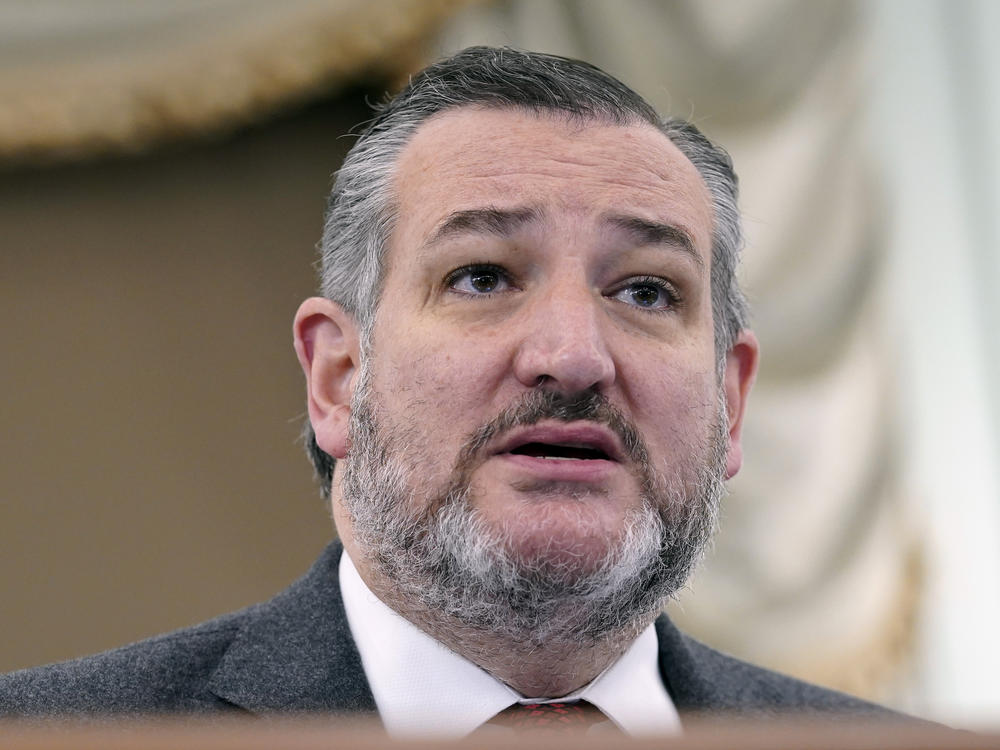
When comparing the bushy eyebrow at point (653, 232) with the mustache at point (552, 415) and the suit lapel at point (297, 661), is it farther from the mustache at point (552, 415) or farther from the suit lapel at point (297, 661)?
the suit lapel at point (297, 661)

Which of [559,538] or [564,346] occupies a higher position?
[564,346]

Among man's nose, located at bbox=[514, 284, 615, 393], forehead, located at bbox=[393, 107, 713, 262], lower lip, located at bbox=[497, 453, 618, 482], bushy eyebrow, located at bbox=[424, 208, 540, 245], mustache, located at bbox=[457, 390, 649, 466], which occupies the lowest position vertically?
lower lip, located at bbox=[497, 453, 618, 482]

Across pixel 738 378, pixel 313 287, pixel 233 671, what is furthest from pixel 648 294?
pixel 313 287

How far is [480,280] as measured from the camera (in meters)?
1.53

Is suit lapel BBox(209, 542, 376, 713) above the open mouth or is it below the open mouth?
below

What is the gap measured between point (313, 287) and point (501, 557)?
1243 millimetres

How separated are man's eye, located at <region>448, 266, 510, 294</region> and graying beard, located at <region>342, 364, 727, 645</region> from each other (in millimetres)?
166

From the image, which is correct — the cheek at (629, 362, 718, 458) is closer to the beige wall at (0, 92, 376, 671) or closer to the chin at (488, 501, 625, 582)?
the chin at (488, 501, 625, 582)

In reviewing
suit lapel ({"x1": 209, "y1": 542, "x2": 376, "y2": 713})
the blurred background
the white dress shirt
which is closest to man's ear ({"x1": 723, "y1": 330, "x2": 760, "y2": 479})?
the white dress shirt

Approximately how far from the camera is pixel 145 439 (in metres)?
2.48

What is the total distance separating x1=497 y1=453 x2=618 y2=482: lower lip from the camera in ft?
4.66

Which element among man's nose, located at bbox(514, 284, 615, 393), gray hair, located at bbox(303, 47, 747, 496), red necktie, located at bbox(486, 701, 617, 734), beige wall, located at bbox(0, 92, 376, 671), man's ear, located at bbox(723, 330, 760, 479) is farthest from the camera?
beige wall, located at bbox(0, 92, 376, 671)

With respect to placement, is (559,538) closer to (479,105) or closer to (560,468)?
(560,468)

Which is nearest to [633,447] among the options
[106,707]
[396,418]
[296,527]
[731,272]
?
[396,418]
